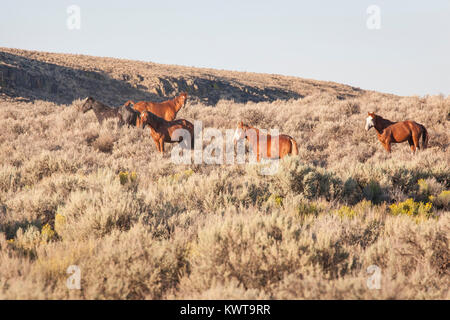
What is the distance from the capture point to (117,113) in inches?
462

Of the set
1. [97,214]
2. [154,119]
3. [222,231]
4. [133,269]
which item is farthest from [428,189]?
[154,119]

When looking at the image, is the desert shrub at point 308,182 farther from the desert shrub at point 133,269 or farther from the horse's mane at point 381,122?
the horse's mane at point 381,122

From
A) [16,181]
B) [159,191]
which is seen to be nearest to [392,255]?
[159,191]

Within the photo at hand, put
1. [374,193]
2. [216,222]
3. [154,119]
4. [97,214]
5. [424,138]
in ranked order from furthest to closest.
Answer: [424,138] < [154,119] < [374,193] < [97,214] < [216,222]

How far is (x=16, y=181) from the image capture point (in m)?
6.41

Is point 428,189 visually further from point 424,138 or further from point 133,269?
point 133,269

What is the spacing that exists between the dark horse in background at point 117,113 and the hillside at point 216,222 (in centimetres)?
62

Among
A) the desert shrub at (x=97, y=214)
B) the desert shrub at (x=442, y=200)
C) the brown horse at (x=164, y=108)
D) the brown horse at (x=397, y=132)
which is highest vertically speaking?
the brown horse at (x=164, y=108)

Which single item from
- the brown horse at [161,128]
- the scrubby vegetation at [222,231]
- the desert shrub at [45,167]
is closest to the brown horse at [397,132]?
the scrubby vegetation at [222,231]

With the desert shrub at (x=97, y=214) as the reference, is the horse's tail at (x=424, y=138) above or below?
above

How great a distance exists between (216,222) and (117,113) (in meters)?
9.24

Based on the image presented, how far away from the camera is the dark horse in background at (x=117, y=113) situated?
11398 millimetres

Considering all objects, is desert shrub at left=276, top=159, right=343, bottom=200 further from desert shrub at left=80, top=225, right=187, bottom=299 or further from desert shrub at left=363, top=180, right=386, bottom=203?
desert shrub at left=80, top=225, right=187, bottom=299
